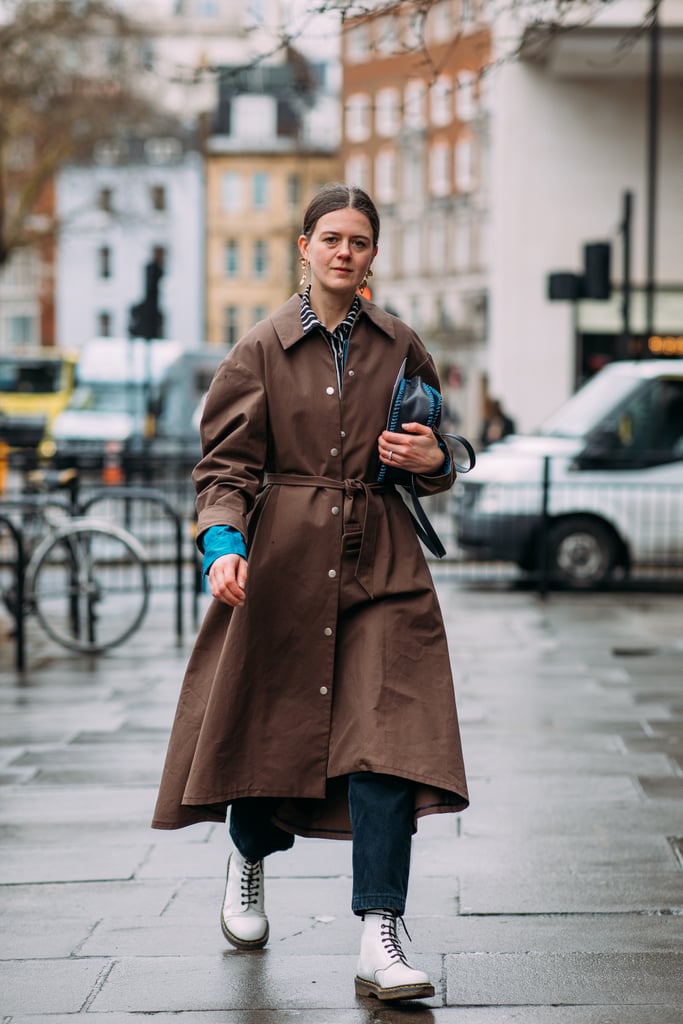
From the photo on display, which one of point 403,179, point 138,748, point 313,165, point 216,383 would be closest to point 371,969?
point 216,383

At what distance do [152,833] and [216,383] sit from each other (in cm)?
204

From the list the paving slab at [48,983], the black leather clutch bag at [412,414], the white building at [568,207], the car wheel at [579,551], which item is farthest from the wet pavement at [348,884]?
the white building at [568,207]

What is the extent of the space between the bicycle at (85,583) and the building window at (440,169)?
201 feet

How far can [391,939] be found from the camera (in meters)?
4.08

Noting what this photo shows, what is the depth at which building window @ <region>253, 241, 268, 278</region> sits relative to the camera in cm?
9069

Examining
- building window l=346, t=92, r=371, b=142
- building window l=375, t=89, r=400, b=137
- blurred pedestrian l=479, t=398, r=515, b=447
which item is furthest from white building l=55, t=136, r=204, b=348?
blurred pedestrian l=479, t=398, r=515, b=447

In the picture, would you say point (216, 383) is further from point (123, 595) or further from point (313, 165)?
A: point (313, 165)

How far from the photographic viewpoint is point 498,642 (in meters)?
11.0

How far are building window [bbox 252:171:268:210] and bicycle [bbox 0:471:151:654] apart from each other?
81.9 meters

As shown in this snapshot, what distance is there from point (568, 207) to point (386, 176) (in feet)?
156

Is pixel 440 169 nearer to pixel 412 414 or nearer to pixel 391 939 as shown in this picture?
pixel 412 414

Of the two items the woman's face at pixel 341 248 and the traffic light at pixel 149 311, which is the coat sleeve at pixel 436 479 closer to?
the woman's face at pixel 341 248

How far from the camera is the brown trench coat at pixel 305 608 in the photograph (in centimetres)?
416

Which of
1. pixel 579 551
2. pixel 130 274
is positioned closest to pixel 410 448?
pixel 579 551
